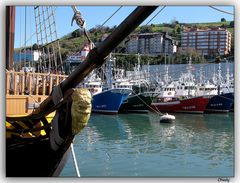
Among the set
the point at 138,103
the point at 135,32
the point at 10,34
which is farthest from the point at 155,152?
the point at 138,103

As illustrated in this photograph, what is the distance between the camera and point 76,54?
12.1 ft

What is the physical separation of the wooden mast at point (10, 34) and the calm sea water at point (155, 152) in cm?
103

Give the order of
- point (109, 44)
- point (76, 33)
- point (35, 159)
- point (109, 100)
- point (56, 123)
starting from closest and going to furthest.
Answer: point (109, 44), point (56, 123), point (35, 159), point (76, 33), point (109, 100)

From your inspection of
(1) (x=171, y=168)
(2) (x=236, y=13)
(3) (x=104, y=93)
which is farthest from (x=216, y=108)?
(2) (x=236, y=13)

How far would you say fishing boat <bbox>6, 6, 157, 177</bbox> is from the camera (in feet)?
8.56

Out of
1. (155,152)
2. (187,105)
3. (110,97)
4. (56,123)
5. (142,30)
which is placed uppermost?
(142,30)

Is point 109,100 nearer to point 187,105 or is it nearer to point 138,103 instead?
point 138,103

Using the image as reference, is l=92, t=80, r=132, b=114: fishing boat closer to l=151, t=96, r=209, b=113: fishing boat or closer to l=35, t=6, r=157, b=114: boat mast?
l=151, t=96, r=209, b=113: fishing boat

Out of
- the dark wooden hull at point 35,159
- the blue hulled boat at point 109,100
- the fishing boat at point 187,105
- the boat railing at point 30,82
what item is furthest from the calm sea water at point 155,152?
the fishing boat at point 187,105

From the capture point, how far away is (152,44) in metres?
3.81

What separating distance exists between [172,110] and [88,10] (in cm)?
979

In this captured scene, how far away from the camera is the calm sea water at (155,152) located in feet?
13.6

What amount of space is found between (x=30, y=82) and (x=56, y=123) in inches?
39.5

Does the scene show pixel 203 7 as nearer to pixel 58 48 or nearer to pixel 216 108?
pixel 58 48
